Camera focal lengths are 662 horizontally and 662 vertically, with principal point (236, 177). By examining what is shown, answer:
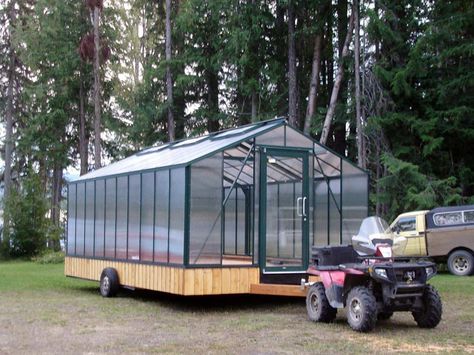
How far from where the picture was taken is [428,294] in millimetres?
8672

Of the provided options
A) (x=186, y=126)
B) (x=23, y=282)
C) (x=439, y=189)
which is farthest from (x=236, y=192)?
(x=186, y=126)

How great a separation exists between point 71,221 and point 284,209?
5.78 metres

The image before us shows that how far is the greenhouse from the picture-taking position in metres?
10.8

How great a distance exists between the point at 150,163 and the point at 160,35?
62.5 feet

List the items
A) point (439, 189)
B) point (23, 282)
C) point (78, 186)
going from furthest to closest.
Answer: point (439, 189) → point (23, 282) → point (78, 186)

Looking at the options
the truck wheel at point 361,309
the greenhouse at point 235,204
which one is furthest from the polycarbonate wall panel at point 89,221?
the truck wheel at point 361,309

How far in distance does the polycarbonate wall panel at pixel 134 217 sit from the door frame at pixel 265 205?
2.38m

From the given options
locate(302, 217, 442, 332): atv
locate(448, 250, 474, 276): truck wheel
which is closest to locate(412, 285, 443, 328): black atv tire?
locate(302, 217, 442, 332): atv

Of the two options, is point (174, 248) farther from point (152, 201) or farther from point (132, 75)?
point (132, 75)

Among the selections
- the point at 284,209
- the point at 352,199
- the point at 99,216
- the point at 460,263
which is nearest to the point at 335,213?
the point at 352,199

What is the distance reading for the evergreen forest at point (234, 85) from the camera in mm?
20984

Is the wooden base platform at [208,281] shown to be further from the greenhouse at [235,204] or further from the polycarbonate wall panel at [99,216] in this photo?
the polycarbonate wall panel at [99,216]

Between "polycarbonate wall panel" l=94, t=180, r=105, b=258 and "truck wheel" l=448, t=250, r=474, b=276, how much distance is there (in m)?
8.74

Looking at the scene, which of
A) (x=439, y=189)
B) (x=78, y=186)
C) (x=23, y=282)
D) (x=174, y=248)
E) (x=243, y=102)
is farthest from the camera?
(x=243, y=102)
